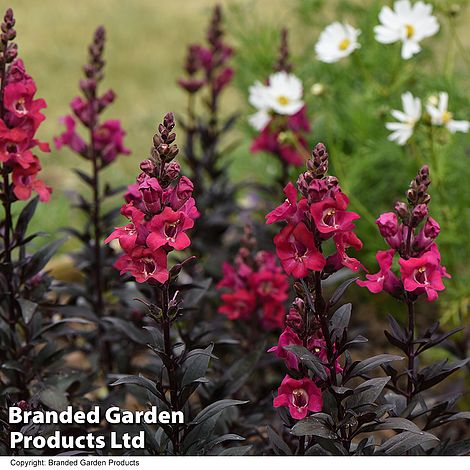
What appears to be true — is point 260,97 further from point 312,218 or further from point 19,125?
point 312,218

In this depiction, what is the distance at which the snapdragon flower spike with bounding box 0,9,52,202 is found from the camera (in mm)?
1368

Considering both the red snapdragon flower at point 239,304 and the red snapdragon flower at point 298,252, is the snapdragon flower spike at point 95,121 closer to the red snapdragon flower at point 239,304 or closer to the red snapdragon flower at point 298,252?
the red snapdragon flower at point 239,304

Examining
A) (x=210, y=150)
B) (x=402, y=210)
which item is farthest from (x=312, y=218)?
(x=210, y=150)

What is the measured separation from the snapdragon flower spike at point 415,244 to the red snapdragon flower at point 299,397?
16 centimetres

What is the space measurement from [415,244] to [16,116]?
0.68m

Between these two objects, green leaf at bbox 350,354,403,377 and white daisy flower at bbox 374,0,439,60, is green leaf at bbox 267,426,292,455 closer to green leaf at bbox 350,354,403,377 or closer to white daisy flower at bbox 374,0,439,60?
green leaf at bbox 350,354,403,377

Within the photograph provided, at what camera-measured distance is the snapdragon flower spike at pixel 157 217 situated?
44.4 inches

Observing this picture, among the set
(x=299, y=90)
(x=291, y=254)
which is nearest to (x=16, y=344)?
(x=291, y=254)

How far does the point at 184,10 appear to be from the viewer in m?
5.13

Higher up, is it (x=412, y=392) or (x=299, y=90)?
(x=299, y=90)

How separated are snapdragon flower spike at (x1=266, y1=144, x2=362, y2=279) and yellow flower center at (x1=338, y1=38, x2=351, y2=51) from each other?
97cm

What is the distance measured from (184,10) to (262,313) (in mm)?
3645

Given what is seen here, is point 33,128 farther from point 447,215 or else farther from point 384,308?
point 384,308

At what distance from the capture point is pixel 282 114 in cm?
213
